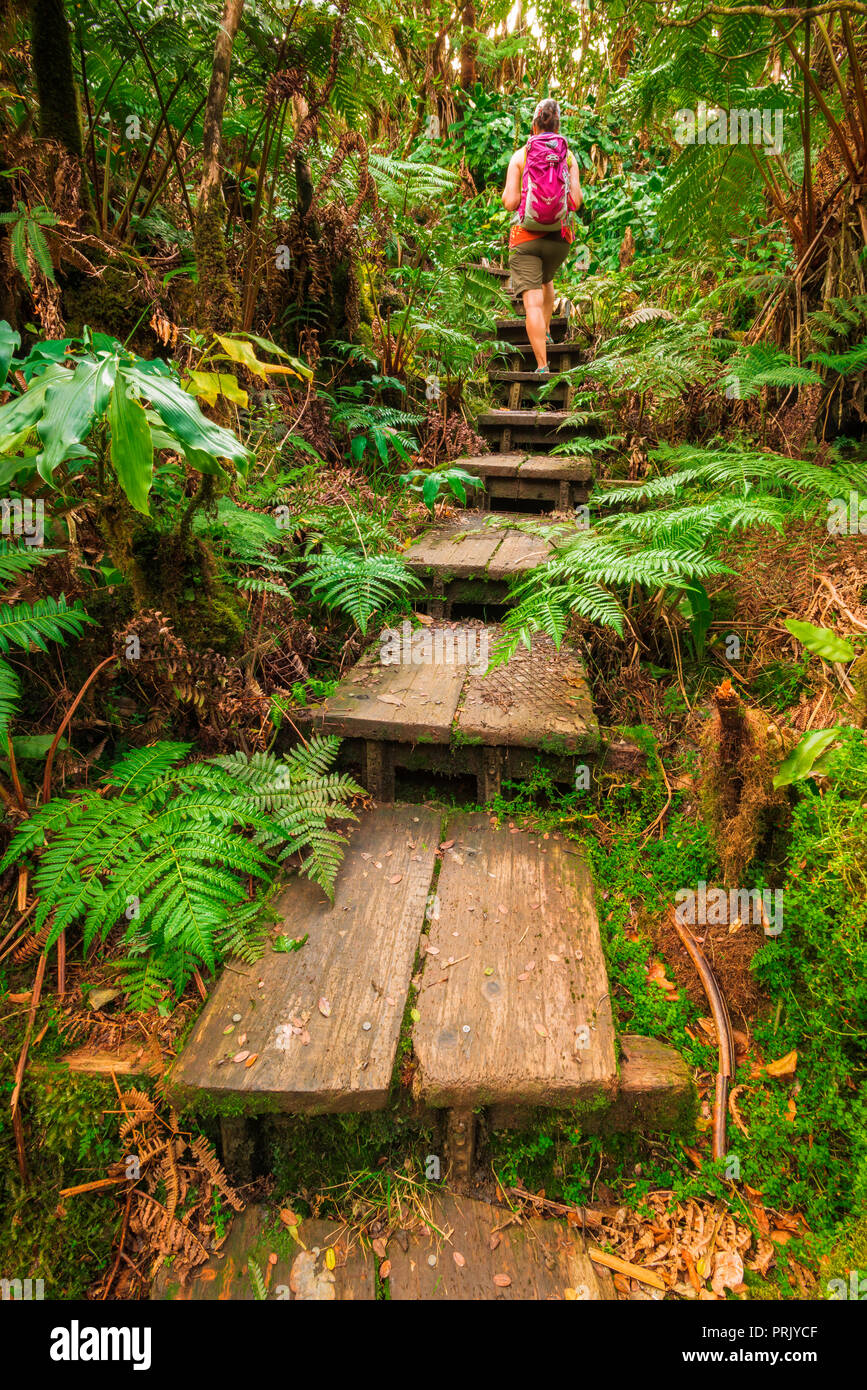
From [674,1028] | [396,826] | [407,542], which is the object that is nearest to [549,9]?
[407,542]

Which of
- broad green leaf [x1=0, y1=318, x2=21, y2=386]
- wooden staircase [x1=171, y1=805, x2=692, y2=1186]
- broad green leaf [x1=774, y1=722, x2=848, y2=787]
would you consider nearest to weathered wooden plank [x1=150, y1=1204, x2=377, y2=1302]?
wooden staircase [x1=171, y1=805, x2=692, y2=1186]

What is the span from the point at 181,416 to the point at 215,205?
1309 millimetres

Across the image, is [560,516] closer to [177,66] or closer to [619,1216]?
[177,66]

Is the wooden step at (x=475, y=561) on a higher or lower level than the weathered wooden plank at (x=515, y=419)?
lower

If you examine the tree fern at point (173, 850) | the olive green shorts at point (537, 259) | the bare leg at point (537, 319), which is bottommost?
the tree fern at point (173, 850)

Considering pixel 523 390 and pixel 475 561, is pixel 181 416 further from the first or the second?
pixel 523 390

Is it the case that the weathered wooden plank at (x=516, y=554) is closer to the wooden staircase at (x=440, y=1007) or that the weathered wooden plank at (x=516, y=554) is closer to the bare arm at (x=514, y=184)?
the wooden staircase at (x=440, y=1007)

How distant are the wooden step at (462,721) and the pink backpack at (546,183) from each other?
14.3ft

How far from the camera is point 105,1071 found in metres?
1.40

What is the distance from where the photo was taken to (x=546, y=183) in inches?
183

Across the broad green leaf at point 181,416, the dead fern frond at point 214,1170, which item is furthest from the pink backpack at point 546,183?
the dead fern frond at point 214,1170

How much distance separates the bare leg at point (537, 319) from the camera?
5070 mm

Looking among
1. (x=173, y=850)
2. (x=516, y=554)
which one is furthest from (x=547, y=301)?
(x=173, y=850)

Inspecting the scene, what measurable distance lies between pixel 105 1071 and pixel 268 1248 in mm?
530
